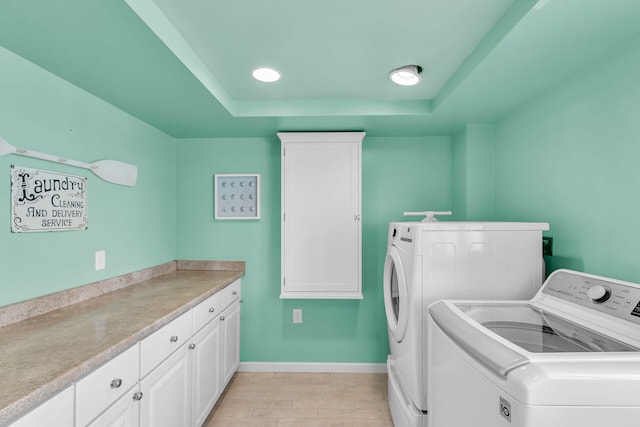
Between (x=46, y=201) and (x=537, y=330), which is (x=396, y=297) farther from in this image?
(x=46, y=201)

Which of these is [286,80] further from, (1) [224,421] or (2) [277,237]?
(1) [224,421]

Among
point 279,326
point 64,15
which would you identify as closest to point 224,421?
point 279,326

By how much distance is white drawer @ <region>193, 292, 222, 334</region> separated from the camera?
1813 millimetres

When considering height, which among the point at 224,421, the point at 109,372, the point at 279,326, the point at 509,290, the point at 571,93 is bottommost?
the point at 224,421

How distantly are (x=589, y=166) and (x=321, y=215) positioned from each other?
1.61 metres

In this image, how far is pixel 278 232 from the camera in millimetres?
2744

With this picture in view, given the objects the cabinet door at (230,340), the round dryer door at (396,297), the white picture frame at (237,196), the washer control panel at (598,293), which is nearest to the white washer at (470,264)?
the round dryer door at (396,297)

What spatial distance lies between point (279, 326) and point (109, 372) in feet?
5.70

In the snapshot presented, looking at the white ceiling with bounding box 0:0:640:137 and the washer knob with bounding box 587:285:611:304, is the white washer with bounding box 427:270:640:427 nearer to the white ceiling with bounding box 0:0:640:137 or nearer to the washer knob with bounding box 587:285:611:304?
the washer knob with bounding box 587:285:611:304

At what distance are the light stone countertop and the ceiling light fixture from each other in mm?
1664

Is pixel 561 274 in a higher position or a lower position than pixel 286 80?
lower

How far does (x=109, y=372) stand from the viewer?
1.11m

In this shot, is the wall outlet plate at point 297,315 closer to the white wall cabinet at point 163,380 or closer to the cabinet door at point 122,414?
the white wall cabinet at point 163,380

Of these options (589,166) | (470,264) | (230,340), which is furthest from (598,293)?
(230,340)
